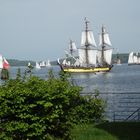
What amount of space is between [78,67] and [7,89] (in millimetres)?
134745

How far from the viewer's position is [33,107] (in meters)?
12.9

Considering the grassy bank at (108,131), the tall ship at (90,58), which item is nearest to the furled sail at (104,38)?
the tall ship at (90,58)

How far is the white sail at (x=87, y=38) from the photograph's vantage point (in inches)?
5950

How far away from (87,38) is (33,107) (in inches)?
5553

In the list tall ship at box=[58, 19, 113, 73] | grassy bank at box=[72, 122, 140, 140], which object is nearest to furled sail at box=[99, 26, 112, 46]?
tall ship at box=[58, 19, 113, 73]

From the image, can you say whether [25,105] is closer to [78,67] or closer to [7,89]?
[7,89]

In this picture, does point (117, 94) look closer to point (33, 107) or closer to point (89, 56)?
point (33, 107)

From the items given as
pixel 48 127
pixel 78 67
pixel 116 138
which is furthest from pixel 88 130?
pixel 78 67

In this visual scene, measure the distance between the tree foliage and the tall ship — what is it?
5033 inches

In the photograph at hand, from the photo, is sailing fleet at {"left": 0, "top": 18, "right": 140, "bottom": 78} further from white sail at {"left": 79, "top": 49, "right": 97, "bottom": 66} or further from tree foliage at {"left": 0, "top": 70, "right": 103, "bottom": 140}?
tree foliage at {"left": 0, "top": 70, "right": 103, "bottom": 140}

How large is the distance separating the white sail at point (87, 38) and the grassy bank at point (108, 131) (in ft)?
434

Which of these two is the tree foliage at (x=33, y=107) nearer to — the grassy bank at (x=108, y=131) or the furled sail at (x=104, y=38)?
the grassy bank at (x=108, y=131)

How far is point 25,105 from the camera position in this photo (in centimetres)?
1288

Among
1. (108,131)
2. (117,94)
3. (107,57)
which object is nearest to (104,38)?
(107,57)
